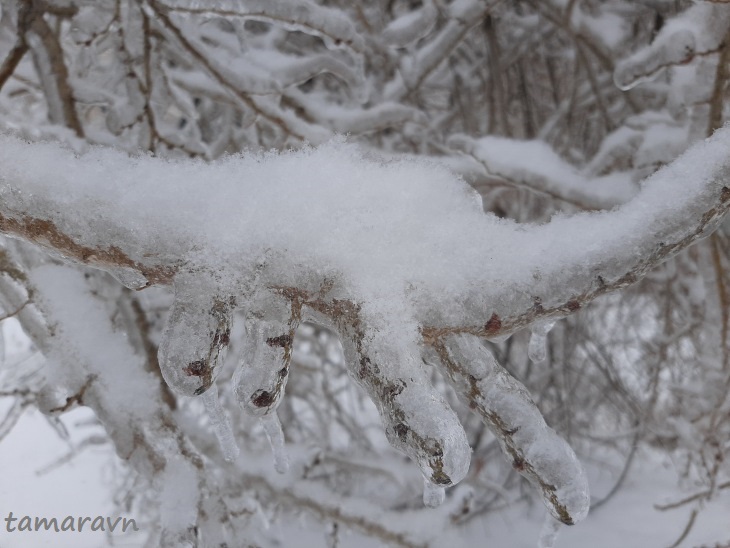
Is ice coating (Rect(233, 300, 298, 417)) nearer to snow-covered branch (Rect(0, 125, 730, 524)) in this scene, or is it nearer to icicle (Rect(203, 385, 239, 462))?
snow-covered branch (Rect(0, 125, 730, 524))

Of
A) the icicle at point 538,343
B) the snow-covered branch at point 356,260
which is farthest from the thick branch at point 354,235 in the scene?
the icicle at point 538,343

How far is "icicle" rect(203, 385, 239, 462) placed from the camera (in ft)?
2.33

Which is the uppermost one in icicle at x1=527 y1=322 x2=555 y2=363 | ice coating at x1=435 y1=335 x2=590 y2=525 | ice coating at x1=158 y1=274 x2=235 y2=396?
ice coating at x1=158 y1=274 x2=235 y2=396

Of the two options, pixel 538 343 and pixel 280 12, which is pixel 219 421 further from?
pixel 280 12

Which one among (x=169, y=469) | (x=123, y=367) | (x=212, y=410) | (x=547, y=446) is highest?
(x=547, y=446)

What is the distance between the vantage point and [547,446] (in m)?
0.57

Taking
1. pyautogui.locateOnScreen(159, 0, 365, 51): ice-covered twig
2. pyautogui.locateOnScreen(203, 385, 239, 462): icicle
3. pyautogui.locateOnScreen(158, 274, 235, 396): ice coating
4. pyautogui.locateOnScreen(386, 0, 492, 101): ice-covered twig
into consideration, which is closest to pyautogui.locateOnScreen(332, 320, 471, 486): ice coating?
pyautogui.locateOnScreen(158, 274, 235, 396): ice coating

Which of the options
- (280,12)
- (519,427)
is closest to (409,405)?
(519,427)

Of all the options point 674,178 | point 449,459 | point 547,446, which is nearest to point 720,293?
point 674,178

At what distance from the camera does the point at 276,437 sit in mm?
776

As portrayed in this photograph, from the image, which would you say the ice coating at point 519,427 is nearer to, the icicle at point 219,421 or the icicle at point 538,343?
the icicle at point 538,343

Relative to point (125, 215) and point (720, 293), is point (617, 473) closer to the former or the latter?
point (720, 293)

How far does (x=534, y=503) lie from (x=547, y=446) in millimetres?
2032

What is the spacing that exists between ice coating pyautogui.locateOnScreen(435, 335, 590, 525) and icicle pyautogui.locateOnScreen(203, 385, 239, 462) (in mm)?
283
